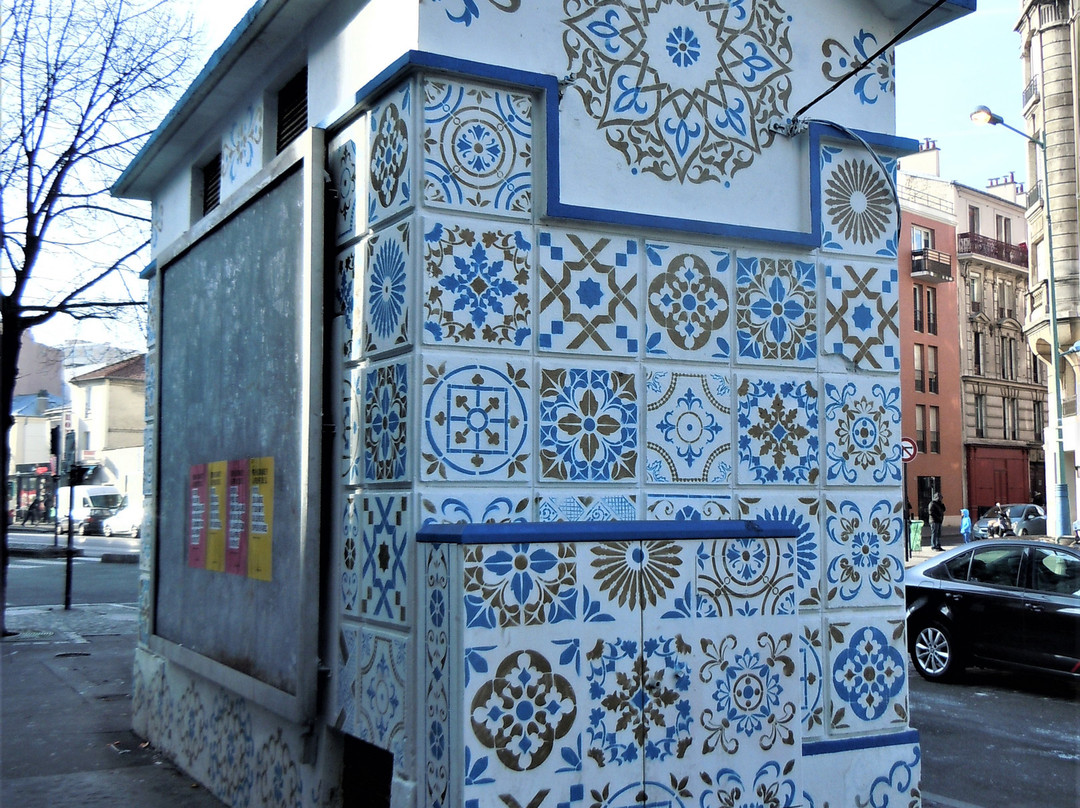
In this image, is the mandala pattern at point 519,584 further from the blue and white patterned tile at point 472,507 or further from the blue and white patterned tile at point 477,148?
the blue and white patterned tile at point 477,148

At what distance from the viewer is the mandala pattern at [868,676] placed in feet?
15.2

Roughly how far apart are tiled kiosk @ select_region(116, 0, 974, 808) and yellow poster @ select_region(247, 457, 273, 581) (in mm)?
24

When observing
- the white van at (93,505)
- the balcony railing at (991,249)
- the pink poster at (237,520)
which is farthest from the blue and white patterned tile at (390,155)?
the balcony railing at (991,249)

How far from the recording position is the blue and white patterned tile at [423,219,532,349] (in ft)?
13.1

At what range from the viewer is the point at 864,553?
4746mm

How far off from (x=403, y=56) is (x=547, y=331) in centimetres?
112

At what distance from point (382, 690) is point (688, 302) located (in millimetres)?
1904

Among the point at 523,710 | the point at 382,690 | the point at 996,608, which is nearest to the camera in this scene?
the point at 523,710

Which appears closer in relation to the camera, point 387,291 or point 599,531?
point 599,531

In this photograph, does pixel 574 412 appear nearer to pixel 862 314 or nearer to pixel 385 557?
pixel 385 557

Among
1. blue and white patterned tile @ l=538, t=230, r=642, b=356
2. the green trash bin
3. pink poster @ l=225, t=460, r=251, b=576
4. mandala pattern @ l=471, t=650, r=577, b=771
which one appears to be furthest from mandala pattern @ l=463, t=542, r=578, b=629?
the green trash bin

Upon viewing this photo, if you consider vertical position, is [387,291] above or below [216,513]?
above

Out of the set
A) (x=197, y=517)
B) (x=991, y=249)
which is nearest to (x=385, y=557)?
(x=197, y=517)

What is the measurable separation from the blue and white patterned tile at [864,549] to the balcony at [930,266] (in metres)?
52.9
